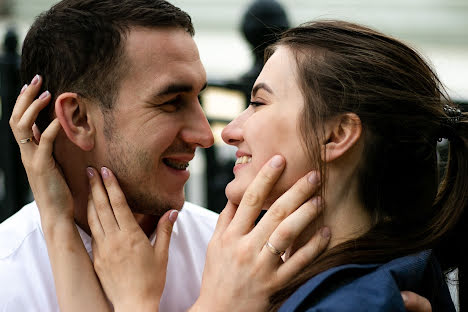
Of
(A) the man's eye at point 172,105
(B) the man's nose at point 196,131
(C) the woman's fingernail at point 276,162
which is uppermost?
(A) the man's eye at point 172,105

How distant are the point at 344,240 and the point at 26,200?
11.3 ft

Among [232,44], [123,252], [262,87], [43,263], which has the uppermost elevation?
[262,87]

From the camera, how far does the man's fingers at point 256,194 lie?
2.35 metres

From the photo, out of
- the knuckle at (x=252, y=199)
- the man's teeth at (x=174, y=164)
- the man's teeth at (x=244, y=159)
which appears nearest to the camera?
the knuckle at (x=252, y=199)

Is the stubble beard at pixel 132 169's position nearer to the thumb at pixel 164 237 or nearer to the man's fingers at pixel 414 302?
the thumb at pixel 164 237

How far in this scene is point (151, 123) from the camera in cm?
274

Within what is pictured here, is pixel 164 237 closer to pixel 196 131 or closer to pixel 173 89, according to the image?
pixel 196 131

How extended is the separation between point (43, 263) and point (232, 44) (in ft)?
31.9

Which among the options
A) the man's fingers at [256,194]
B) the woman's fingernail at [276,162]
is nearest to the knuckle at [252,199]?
the man's fingers at [256,194]

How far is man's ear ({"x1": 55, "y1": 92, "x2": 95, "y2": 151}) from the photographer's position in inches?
106

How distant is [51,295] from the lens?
258 centimetres

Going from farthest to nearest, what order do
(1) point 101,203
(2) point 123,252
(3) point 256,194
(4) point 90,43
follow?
(4) point 90,43 → (1) point 101,203 → (2) point 123,252 → (3) point 256,194

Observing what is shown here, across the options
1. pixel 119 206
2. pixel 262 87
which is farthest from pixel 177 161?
pixel 262 87

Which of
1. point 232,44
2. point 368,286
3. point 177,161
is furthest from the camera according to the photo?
point 232,44
